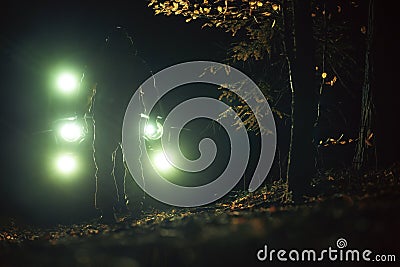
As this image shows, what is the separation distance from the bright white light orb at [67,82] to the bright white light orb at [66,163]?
2.26 m

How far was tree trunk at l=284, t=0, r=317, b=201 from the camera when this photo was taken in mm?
8469

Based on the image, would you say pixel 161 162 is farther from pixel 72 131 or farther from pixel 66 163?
pixel 72 131

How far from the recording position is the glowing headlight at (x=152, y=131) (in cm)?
1512

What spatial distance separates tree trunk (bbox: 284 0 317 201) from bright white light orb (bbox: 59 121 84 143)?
24.3ft

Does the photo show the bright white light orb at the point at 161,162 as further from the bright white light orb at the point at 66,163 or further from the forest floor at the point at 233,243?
the forest floor at the point at 233,243

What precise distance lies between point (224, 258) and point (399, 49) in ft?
33.1

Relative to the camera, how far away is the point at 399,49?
38.3 feet

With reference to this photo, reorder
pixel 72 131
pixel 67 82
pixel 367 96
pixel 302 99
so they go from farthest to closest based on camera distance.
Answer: pixel 67 82
pixel 72 131
pixel 367 96
pixel 302 99

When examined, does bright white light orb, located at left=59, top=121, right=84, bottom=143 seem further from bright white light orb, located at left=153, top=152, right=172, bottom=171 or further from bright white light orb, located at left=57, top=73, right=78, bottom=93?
bright white light orb, located at left=153, top=152, right=172, bottom=171

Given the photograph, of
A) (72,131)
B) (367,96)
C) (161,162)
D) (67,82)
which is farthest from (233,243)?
(161,162)

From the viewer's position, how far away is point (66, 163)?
15914 millimetres

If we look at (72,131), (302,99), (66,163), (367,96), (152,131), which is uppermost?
(152,131)

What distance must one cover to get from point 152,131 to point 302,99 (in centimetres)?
766

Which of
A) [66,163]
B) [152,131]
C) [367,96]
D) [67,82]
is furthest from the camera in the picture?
[66,163]
